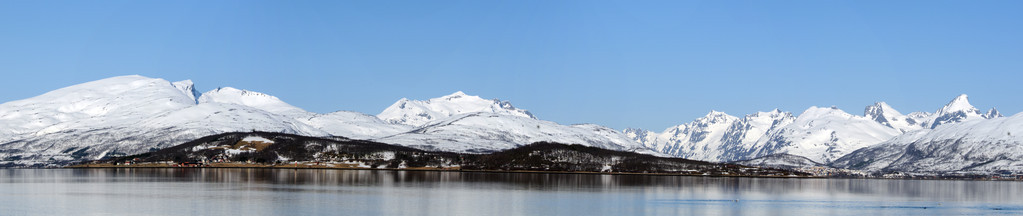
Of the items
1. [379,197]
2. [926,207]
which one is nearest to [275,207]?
[379,197]

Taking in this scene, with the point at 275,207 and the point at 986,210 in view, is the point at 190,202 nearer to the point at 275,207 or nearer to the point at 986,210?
the point at 275,207

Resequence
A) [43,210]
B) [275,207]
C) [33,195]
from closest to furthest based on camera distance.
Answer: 1. [43,210]
2. [275,207]
3. [33,195]

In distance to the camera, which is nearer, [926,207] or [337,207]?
[337,207]

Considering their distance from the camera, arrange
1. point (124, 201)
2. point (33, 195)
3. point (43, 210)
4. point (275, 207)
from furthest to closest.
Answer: point (33, 195), point (124, 201), point (275, 207), point (43, 210)

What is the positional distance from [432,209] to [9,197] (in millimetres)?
74538

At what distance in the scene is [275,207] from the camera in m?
162

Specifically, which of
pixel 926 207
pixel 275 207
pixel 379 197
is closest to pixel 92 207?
pixel 275 207

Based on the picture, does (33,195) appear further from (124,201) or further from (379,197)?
(379,197)

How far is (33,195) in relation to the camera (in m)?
190

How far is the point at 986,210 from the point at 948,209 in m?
6.33

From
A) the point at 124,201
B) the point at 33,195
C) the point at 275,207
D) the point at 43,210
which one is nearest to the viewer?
the point at 43,210

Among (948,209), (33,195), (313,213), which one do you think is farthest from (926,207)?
(33,195)

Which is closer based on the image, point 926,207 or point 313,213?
point 313,213

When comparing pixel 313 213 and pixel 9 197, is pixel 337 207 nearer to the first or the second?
pixel 313 213
